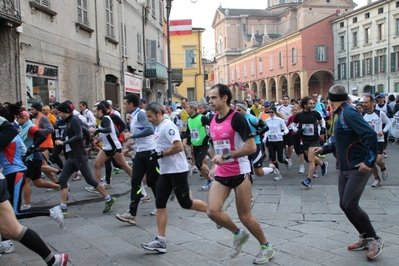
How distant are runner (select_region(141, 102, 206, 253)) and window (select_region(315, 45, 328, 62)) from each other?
53.0 m

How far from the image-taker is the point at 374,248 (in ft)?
14.7

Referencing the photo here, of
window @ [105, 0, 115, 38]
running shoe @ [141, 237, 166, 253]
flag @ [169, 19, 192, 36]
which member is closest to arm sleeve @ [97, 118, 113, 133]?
running shoe @ [141, 237, 166, 253]

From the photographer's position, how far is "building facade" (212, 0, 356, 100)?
5509 centimetres

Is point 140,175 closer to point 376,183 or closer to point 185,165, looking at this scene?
point 185,165

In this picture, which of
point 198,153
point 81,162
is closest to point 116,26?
point 198,153

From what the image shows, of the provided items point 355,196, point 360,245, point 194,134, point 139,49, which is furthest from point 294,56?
point 355,196

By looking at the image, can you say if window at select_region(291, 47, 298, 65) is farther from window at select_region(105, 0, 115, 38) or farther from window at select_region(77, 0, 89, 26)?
window at select_region(77, 0, 89, 26)

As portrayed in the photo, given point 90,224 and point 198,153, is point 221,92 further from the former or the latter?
point 198,153

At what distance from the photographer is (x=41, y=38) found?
40.1ft

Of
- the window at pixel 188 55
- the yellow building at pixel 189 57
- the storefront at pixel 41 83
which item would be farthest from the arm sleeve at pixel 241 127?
the window at pixel 188 55

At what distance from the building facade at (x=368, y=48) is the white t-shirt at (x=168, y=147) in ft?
125

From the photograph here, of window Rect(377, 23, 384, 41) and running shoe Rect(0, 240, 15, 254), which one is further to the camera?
window Rect(377, 23, 384, 41)

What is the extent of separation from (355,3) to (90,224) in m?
76.2

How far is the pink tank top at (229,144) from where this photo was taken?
4.34m
